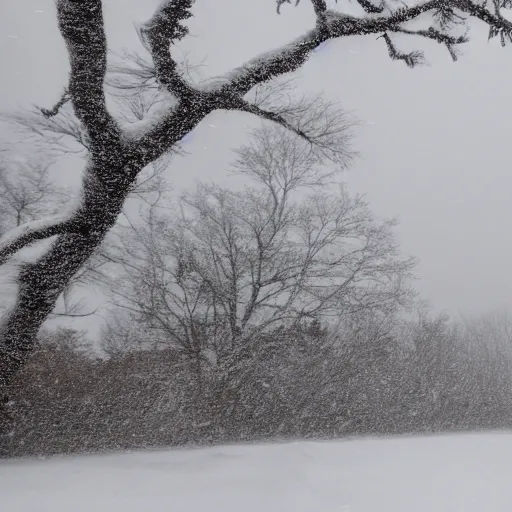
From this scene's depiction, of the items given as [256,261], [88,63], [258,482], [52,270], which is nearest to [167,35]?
[88,63]

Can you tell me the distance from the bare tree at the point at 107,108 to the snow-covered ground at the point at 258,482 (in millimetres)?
1406

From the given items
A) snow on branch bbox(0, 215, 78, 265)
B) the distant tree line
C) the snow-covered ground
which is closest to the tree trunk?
snow on branch bbox(0, 215, 78, 265)

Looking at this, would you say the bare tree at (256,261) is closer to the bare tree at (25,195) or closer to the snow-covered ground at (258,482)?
the bare tree at (25,195)

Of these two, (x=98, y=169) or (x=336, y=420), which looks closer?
(x=98, y=169)

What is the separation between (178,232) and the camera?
8984mm

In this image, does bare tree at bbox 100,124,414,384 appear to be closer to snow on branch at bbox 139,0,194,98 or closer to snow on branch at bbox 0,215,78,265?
snow on branch at bbox 0,215,78,265

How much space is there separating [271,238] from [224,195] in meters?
1.55

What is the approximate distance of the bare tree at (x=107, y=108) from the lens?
9.45 ft

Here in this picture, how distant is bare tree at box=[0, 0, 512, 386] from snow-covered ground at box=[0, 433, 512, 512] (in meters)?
1.41

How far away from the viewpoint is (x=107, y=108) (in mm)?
3096

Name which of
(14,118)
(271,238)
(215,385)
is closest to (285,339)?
(215,385)

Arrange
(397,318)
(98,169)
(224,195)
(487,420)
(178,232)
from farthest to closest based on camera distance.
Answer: (487,420), (397,318), (224,195), (178,232), (98,169)

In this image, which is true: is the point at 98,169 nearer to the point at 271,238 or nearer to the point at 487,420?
the point at 271,238

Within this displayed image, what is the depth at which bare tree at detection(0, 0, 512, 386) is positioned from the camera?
113 inches
